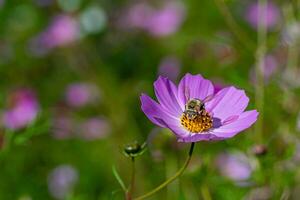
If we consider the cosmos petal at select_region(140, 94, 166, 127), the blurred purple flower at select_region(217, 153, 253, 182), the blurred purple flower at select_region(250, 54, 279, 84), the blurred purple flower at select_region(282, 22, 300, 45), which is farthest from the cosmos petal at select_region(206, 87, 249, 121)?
the blurred purple flower at select_region(250, 54, 279, 84)

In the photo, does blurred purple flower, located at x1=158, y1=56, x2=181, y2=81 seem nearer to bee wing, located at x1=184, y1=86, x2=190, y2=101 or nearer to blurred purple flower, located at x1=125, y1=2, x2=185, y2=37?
blurred purple flower, located at x1=125, y1=2, x2=185, y2=37

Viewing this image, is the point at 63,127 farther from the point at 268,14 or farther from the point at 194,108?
the point at 194,108

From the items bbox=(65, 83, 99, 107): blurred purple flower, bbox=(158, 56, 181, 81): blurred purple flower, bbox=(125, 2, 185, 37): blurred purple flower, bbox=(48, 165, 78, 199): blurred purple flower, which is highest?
bbox=(125, 2, 185, 37): blurred purple flower

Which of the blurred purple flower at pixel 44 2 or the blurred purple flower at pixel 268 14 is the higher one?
the blurred purple flower at pixel 44 2

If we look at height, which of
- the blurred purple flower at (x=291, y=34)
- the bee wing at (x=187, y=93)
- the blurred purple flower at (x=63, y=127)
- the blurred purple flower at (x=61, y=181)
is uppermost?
the bee wing at (x=187, y=93)

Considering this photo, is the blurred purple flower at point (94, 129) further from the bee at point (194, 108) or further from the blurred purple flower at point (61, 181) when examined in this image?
the bee at point (194, 108)

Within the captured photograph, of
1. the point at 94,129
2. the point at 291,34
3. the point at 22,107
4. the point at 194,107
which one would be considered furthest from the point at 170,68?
the point at 194,107

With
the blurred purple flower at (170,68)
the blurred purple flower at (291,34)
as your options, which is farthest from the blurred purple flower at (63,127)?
the blurred purple flower at (291,34)

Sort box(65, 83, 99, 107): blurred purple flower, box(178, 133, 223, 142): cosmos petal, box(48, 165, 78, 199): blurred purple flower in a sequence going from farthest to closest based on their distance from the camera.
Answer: box(65, 83, 99, 107): blurred purple flower < box(48, 165, 78, 199): blurred purple flower < box(178, 133, 223, 142): cosmos petal

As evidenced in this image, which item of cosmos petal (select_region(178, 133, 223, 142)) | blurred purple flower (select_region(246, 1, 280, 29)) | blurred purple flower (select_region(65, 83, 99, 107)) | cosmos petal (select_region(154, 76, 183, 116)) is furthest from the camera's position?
blurred purple flower (select_region(246, 1, 280, 29))
